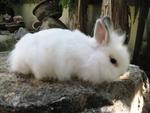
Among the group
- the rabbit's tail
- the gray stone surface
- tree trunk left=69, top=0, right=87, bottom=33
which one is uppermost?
tree trunk left=69, top=0, right=87, bottom=33

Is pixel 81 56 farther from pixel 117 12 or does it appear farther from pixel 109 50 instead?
pixel 117 12

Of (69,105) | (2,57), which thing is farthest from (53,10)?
(69,105)

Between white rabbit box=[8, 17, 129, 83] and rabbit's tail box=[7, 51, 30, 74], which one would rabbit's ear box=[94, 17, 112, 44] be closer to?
white rabbit box=[8, 17, 129, 83]

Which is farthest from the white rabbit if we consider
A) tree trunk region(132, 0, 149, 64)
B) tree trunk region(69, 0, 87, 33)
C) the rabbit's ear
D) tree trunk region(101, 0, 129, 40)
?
tree trunk region(69, 0, 87, 33)

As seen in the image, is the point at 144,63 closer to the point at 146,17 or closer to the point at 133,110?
the point at 146,17

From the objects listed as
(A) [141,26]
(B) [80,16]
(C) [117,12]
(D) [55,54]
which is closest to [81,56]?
(D) [55,54]

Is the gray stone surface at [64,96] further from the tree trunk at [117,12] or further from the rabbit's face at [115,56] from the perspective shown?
the tree trunk at [117,12]

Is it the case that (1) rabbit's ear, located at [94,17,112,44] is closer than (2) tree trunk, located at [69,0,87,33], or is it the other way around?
(1) rabbit's ear, located at [94,17,112,44]
